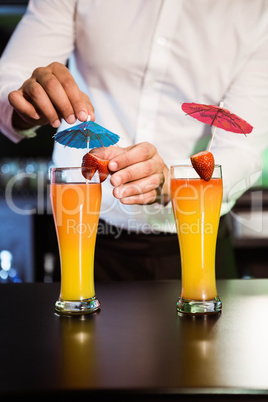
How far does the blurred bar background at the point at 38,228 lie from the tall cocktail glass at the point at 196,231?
2.20 meters

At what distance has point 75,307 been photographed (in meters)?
1.01

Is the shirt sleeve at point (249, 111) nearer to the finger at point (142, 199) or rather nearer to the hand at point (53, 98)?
the finger at point (142, 199)

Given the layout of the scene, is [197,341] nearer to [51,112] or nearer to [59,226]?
[59,226]

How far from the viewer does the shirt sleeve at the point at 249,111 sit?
1636 mm

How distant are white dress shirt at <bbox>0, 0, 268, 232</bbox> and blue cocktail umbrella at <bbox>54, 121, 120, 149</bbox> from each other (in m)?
0.61

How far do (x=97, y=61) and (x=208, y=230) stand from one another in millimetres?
849

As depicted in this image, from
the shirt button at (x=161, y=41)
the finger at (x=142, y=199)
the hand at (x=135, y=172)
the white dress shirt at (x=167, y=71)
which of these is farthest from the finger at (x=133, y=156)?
the shirt button at (x=161, y=41)

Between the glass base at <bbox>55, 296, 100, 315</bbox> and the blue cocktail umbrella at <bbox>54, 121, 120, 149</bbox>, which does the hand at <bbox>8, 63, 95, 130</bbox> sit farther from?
the glass base at <bbox>55, 296, 100, 315</bbox>

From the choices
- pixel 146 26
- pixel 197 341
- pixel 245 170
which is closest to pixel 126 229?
pixel 245 170

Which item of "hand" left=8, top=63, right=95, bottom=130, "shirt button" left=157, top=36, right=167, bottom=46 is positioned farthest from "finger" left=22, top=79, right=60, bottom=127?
"shirt button" left=157, top=36, right=167, bottom=46

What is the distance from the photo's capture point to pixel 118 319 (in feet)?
3.10

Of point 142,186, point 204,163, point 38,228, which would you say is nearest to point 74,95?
point 142,186

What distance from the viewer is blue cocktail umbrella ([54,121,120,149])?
0.96m

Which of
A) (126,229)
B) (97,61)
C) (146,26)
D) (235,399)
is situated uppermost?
(146,26)
